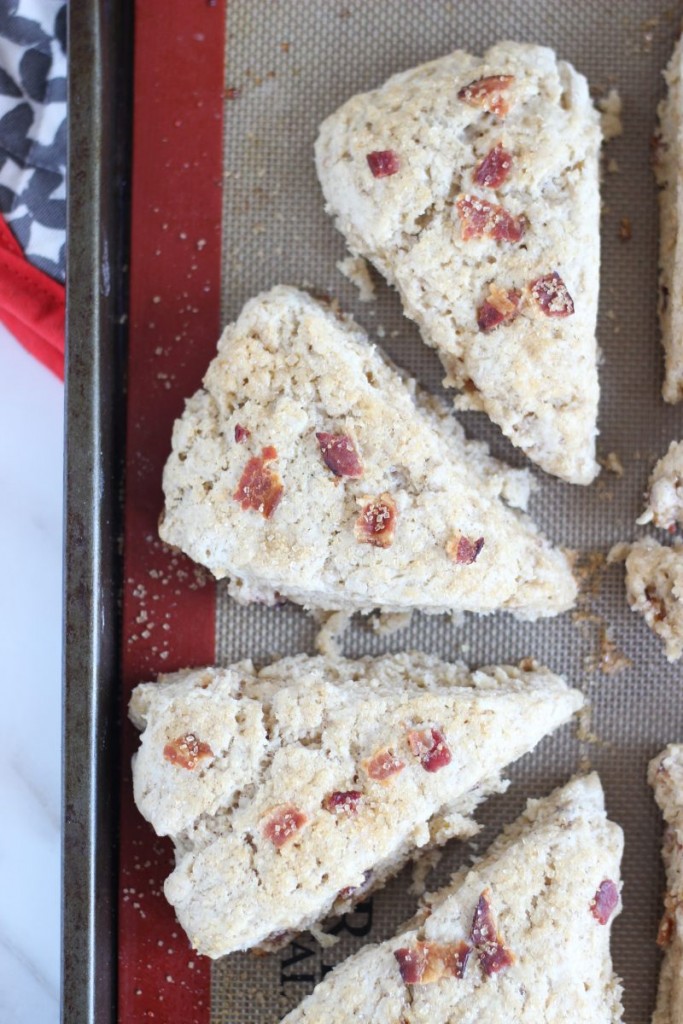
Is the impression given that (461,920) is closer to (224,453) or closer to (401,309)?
(224,453)

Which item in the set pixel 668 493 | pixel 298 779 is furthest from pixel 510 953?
pixel 668 493

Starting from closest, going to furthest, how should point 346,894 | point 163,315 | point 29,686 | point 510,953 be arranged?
point 510,953 → point 346,894 → point 163,315 → point 29,686

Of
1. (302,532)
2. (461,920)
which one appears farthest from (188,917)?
(302,532)

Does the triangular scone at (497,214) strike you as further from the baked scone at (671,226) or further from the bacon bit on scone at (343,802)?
the bacon bit on scone at (343,802)

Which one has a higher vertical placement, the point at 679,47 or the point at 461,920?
the point at 679,47

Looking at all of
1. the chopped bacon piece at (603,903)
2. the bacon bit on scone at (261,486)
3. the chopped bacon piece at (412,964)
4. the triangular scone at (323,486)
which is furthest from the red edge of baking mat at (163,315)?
the chopped bacon piece at (603,903)

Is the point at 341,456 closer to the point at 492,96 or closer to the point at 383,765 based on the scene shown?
the point at 383,765
